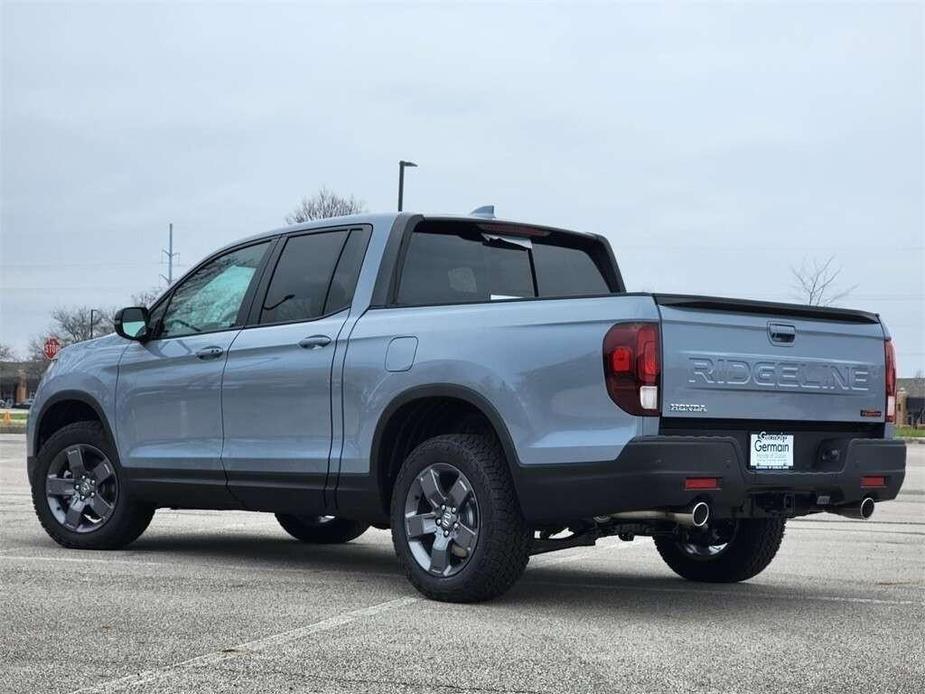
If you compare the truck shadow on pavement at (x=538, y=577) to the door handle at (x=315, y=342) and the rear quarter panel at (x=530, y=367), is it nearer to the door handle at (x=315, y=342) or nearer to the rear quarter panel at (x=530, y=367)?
the rear quarter panel at (x=530, y=367)

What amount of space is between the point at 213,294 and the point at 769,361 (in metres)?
3.65

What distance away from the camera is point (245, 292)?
28.1 ft

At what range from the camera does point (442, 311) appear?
7.17 metres

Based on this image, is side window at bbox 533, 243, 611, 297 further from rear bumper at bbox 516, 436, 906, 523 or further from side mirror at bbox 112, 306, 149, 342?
side mirror at bbox 112, 306, 149, 342

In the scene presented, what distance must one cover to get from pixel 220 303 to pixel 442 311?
2078 mm

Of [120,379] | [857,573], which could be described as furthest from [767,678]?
[120,379]

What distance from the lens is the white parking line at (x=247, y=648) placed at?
490 centimetres

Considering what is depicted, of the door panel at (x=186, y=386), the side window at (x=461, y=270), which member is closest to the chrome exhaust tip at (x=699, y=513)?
the side window at (x=461, y=270)

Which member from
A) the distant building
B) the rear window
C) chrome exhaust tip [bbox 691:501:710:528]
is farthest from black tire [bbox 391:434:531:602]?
the distant building

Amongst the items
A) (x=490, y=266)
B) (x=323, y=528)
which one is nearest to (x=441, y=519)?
(x=490, y=266)

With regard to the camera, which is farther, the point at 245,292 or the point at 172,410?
the point at 172,410

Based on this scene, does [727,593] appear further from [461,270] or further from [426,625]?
[461,270]

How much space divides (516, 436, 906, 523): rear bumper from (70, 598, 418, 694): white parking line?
0.85 m

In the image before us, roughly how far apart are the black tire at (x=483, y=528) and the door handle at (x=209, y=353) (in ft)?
5.99
